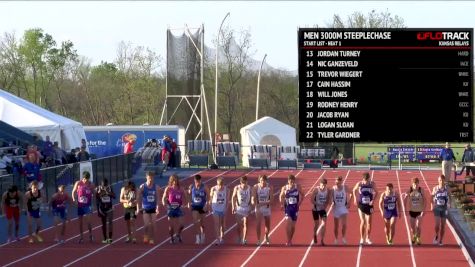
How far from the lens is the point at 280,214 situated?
32688 mm

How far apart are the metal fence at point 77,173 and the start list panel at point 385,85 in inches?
573

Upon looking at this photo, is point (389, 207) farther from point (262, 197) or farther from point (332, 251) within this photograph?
point (262, 197)

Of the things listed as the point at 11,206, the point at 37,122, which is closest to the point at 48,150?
the point at 37,122

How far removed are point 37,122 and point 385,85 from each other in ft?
93.8

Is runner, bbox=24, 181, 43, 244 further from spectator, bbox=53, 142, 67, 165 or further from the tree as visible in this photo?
the tree

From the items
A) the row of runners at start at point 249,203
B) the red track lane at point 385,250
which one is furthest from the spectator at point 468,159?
the row of runners at start at point 249,203

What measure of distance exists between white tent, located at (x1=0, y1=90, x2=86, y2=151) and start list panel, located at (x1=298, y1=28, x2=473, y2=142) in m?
27.4

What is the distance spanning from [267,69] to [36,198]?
6408cm

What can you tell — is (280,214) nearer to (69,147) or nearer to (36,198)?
(36,198)

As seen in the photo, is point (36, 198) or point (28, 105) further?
point (28, 105)

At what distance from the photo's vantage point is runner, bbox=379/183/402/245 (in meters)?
24.7

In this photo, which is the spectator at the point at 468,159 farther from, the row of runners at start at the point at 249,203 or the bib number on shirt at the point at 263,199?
the bib number on shirt at the point at 263,199

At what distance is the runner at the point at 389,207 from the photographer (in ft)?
81.1

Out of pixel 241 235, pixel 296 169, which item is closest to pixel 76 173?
pixel 241 235
